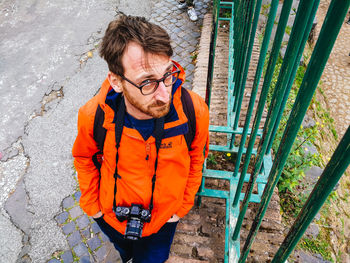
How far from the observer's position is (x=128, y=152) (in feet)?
5.41

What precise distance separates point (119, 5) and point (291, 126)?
Answer: 693 centimetres

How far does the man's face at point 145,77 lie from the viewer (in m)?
1.54

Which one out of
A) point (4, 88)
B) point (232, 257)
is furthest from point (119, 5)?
point (232, 257)

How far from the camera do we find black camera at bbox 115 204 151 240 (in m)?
1.78

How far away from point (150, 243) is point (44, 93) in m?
3.81

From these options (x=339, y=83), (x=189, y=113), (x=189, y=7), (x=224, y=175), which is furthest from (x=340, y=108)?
(x=189, y=113)

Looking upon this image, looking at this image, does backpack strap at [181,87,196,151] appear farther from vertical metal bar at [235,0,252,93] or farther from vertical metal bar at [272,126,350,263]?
vertical metal bar at [272,126,350,263]

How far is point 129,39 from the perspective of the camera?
1.54 metres

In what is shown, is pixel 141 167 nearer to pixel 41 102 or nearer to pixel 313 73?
pixel 313 73

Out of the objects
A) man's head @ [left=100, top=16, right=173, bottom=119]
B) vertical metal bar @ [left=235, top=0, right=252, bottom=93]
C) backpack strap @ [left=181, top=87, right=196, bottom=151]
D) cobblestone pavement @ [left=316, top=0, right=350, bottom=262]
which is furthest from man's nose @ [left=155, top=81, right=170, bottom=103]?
cobblestone pavement @ [left=316, top=0, right=350, bottom=262]

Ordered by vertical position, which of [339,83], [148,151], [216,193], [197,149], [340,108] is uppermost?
[148,151]

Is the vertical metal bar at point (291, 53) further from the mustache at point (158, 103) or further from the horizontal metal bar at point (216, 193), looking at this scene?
the horizontal metal bar at point (216, 193)

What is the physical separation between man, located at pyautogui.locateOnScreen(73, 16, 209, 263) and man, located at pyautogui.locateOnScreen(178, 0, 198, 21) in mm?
5030

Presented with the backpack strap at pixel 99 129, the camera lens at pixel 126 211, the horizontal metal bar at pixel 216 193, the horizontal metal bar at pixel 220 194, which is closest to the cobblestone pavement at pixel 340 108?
the horizontal metal bar at pixel 220 194
